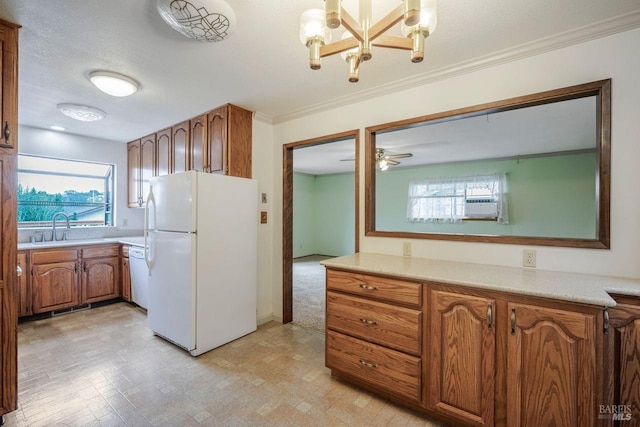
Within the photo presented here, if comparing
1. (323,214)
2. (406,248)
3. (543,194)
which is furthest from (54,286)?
(543,194)

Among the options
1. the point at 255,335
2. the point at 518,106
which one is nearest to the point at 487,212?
the point at 518,106

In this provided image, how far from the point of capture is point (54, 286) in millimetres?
3297

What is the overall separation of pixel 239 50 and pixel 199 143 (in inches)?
60.6

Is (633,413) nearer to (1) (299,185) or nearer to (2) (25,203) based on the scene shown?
(2) (25,203)

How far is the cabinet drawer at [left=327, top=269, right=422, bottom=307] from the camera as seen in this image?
1.70 meters

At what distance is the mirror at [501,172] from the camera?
1.90 m

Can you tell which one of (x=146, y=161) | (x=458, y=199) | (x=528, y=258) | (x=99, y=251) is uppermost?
(x=146, y=161)

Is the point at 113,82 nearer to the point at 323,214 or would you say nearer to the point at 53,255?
the point at 53,255

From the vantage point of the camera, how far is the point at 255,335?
2.84 m

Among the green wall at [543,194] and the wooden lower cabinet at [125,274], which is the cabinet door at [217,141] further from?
the green wall at [543,194]

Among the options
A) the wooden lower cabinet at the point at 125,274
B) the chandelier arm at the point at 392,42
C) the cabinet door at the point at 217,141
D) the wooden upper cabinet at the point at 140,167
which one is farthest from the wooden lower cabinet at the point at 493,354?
the wooden upper cabinet at the point at 140,167

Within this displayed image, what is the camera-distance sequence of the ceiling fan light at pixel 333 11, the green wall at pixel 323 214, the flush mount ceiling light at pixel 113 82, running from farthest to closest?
the green wall at pixel 323 214 → the flush mount ceiling light at pixel 113 82 → the ceiling fan light at pixel 333 11

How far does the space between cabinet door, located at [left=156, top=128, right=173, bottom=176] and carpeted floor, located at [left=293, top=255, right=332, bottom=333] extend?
7.91 ft

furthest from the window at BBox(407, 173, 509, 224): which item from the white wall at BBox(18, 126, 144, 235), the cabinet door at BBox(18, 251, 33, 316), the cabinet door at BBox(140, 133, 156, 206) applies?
the cabinet door at BBox(18, 251, 33, 316)
